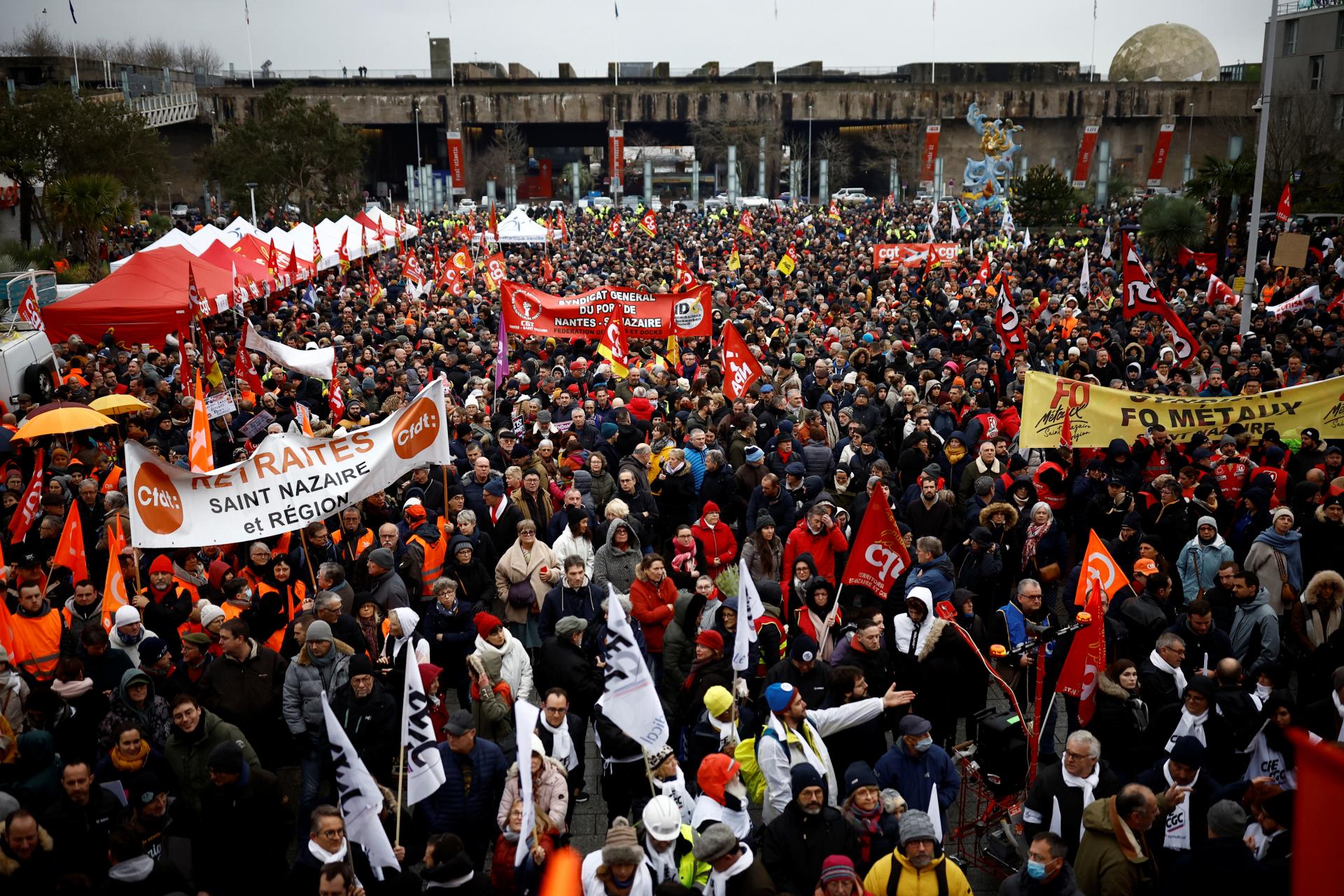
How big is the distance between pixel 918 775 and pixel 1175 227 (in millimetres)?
27269

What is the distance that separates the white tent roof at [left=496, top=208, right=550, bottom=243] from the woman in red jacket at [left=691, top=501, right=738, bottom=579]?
30.3 meters

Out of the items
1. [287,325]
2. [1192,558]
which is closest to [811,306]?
[287,325]

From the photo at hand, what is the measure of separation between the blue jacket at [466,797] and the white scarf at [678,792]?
845 mm

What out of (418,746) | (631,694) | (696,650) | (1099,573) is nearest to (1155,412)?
A: (1099,573)

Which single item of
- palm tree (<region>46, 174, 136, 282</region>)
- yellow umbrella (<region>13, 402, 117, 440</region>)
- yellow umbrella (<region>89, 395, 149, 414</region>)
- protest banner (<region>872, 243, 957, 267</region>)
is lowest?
yellow umbrella (<region>89, 395, 149, 414</region>)

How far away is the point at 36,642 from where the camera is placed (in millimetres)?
7039

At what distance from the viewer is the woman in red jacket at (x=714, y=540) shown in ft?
27.9

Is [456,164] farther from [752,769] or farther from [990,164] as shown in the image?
[752,769]

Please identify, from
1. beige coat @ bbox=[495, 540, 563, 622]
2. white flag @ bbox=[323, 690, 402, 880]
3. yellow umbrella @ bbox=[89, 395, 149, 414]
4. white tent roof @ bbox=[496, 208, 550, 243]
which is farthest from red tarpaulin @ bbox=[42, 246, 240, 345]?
white tent roof @ bbox=[496, 208, 550, 243]

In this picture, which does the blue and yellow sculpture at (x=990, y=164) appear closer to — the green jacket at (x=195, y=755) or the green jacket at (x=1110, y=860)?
the green jacket at (x=1110, y=860)

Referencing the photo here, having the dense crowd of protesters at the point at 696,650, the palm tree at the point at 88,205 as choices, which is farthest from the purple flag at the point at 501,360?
the palm tree at the point at 88,205

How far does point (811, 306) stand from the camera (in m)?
22.7

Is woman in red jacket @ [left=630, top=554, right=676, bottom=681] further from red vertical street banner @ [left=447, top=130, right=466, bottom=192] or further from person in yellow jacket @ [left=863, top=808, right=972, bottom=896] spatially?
red vertical street banner @ [left=447, top=130, right=466, bottom=192]

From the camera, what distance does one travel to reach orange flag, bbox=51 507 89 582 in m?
8.16
